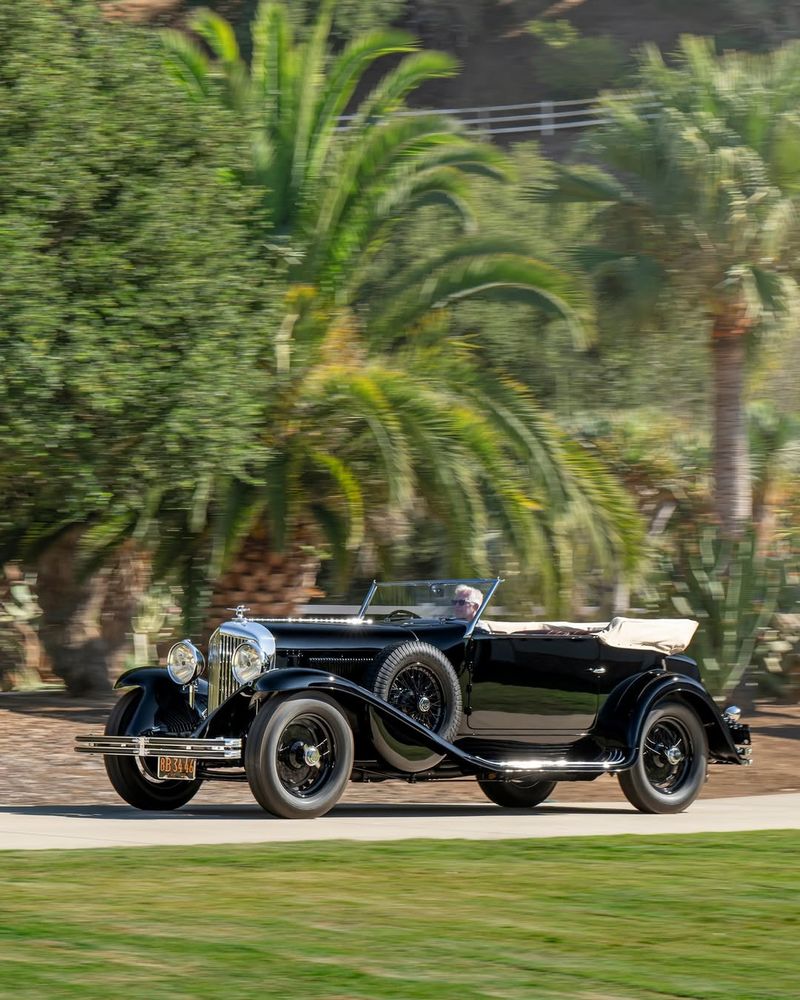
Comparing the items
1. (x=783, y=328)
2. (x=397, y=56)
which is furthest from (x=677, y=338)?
(x=397, y=56)

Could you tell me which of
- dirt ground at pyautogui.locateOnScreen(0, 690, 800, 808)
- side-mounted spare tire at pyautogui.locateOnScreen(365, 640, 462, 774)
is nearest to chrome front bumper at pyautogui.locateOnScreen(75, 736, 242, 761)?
side-mounted spare tire at pyautogui.locateOnScreen(365, 640, 462, 774)

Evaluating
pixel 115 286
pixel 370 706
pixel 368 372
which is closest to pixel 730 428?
pixel 368 372

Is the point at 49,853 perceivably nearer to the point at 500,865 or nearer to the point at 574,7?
the point at 500,865

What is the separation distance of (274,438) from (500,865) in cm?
971

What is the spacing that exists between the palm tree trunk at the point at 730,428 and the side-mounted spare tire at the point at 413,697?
987 cm

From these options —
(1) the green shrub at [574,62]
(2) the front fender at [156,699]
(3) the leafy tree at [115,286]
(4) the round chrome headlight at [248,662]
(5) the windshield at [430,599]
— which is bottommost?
(2) the front fender at [156,699]

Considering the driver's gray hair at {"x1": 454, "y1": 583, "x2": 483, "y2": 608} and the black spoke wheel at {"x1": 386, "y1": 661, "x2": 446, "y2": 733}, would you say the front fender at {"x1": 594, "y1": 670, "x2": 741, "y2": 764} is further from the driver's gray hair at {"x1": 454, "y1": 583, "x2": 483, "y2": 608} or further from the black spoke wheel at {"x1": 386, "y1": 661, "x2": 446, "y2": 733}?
the black spoke wheel at {"x1": 386, "y1": 661, "x2": 446, "y2": 733}

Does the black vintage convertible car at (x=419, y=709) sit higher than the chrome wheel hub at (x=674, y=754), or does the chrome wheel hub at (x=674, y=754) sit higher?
the black vintage convertible car at (x=419, y=709)

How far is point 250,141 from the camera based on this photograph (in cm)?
1827

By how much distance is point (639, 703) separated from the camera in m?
11.8

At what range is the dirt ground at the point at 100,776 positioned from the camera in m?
13.2

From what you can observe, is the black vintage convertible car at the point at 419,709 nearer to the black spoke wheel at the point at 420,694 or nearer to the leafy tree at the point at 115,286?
the black spoke wheel at the point at 420,694

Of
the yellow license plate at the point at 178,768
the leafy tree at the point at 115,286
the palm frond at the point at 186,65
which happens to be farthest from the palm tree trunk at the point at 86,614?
the yellow license plate at the point at 178,768

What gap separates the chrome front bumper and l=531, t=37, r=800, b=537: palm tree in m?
10.9
